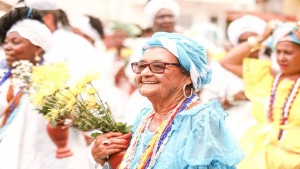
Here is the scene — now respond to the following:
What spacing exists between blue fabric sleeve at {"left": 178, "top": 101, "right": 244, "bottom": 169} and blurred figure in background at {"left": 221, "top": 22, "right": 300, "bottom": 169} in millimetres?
1817

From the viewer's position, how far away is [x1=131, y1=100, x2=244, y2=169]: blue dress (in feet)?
10.5

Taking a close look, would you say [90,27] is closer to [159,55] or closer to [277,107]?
[277,107]

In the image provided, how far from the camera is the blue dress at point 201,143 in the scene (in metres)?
3.19

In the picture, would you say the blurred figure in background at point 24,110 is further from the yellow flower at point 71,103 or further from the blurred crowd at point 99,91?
the yellow flower at point 71,103

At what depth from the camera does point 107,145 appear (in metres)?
3.71

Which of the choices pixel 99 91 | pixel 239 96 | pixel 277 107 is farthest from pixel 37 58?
pixel 239 96

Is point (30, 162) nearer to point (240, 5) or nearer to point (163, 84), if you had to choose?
point (163, 84)

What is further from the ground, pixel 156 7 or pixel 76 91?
pixel 156 7

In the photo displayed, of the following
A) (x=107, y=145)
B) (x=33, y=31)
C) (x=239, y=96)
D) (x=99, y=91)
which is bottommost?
(x=239, y=96)

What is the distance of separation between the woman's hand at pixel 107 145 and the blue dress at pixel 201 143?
1.48 ft

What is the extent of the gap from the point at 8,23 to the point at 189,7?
24890 mm

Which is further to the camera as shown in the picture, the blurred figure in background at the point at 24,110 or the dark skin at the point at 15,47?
the dark skin at the point at 15,47

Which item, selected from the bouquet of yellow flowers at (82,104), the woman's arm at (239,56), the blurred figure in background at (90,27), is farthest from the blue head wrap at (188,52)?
the blurred figure in background at (90,27)

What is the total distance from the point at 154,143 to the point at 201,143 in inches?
15.1
